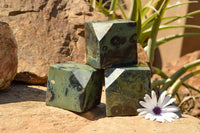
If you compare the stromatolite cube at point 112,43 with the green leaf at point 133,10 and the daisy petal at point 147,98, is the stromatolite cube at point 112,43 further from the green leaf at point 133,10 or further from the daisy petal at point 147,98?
the green leaf at point 133,10

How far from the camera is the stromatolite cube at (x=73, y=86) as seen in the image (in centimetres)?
132

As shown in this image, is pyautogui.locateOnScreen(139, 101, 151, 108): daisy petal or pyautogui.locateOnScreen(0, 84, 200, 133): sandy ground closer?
pyautogui.locateOnScreen(0, 84, 200, 133): sandy ground

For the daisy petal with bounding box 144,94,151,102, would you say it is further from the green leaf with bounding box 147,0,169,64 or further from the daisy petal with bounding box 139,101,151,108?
the green leaf with bounding box 147,0,169,64

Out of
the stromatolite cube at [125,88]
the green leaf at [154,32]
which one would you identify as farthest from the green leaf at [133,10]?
the stromatolite cube at [125,88]

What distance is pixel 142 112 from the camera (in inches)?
52.1

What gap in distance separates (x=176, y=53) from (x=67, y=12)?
134 centimetres

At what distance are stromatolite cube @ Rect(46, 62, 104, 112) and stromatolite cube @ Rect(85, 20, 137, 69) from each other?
7cm

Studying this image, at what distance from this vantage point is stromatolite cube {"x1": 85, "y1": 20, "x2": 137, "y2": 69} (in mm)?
1332

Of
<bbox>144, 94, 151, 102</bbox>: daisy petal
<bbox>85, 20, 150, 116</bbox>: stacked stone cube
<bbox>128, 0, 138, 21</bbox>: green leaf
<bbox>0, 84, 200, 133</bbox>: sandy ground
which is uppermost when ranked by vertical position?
<bbox>128, 0, 138, 21</bbox>: green leaf

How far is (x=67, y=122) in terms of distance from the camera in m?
1.25

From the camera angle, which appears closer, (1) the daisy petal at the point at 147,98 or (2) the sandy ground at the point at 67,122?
(2) the sandy ground at the point at 67,122

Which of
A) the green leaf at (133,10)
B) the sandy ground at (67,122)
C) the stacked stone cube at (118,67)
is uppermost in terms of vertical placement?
the green leaf at (133,10)

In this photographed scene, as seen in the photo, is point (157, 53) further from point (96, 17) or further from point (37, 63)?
point (37, 63)

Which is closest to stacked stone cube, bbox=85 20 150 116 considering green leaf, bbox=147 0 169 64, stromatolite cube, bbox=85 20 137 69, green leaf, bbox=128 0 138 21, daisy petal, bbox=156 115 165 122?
stromatolite cube, bbox=85 20 137 69
